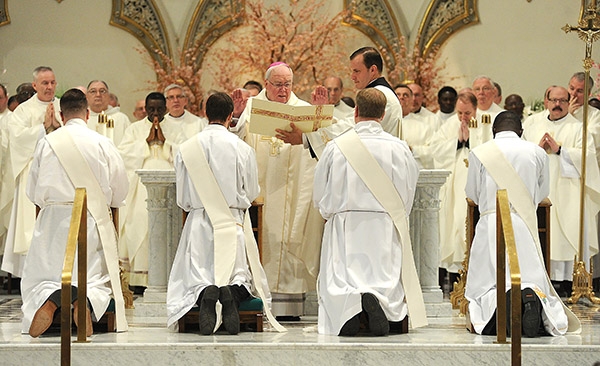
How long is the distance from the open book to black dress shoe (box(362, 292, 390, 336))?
1398mm

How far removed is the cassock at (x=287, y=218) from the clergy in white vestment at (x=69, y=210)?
4.07ft

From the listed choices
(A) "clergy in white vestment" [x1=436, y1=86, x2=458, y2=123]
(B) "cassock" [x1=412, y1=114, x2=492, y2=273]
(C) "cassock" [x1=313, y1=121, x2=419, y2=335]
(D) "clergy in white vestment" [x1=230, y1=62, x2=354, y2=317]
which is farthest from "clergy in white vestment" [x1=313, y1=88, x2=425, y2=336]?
(A) "clergy in white vestment" [x1=436, y1=86, x2=458, y2=123]

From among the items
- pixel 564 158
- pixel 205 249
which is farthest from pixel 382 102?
pixel 564 158

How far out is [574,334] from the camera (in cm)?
746

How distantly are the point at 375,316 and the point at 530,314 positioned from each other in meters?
1.00

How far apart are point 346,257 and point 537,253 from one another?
1324 mm

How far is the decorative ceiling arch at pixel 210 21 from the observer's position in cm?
1430

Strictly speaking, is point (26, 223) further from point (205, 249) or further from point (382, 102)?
point (382, 102)

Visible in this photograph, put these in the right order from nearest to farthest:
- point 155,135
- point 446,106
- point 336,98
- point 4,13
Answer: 1. point 155,135
2. point 336,98
3. point 446,106
4. point 4,13

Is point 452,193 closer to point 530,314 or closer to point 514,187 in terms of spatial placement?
point 514,187

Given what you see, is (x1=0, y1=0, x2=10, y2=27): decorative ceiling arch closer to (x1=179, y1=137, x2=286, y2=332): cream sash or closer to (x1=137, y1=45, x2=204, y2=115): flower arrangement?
(x1=137, y1=45, x2=204, y2=115): flower arrangement

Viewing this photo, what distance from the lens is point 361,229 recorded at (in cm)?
760

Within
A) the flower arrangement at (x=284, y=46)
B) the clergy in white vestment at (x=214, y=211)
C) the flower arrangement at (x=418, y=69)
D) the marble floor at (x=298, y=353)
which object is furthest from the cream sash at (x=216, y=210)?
the flower arrangement at (x=418, y=69)

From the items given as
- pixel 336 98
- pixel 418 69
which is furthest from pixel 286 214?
pixel 418 69
